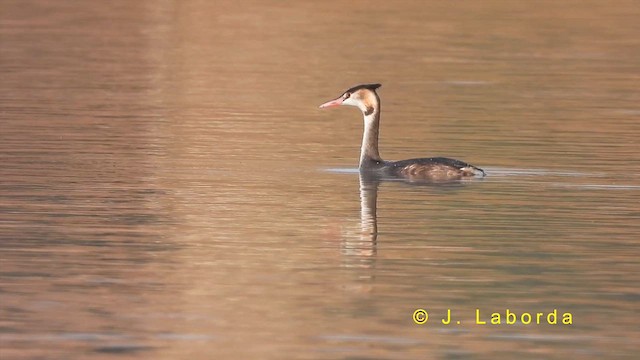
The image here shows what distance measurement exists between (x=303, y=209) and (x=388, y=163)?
11.5ft

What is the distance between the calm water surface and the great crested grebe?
23 centimetres

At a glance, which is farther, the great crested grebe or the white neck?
the white neck

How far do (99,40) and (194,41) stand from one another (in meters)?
2.22

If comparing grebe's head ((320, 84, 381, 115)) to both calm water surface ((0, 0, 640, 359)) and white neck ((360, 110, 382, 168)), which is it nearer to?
white neck ((360, 110, 382, 168))

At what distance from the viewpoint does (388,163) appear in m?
22.4

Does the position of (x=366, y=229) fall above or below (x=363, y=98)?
below

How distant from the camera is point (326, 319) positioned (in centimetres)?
1351

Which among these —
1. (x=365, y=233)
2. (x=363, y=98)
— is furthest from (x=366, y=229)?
(x=363, y=98)

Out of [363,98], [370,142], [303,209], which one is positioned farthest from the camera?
[363,98]

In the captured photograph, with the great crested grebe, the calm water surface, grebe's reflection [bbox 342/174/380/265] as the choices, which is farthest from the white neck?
grebe's reflection [bbox 342/174/380/265]

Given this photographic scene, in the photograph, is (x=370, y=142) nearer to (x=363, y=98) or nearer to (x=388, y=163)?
(x=388, y=163)

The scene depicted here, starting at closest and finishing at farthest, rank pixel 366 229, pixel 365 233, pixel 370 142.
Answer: pixel 365 233
pixel 366 229
pixel 370 142

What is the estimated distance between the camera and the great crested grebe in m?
A: 21.5

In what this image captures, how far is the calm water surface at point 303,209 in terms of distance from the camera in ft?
43.3
